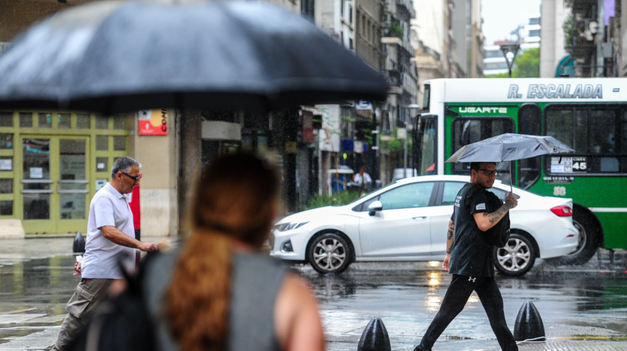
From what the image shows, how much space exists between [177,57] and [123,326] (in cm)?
69

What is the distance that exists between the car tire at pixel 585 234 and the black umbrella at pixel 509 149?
307 inches

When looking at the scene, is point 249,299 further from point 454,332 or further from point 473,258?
point 454,332

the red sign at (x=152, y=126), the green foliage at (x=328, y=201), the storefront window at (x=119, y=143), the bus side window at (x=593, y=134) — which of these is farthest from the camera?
the storefront window at (x=119, y=143)

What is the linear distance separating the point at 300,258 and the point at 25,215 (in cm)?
1082

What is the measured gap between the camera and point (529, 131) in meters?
15.6

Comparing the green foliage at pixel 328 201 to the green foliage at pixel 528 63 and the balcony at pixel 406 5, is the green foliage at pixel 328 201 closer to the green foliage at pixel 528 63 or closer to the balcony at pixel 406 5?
the balcony at pixel 406 5

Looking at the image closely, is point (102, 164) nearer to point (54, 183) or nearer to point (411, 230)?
point (54, 183)

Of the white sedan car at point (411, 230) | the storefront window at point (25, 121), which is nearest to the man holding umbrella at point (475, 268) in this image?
the white sedan car at point (411, 230)

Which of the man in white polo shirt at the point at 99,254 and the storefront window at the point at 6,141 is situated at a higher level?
the storefront window at the point at 6,141

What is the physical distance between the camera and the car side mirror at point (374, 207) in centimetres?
1364

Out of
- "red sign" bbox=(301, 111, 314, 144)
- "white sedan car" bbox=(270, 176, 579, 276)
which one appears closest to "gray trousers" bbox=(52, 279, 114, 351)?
"white sedan car" bbox=(270, 176, 579, 276)

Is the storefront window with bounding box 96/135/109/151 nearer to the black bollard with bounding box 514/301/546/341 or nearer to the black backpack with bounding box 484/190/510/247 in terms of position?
the black bollard with bounding box 514/301/546/341

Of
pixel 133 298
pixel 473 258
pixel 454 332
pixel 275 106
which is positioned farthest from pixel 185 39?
pixel 454 332

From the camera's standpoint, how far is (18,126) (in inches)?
862
